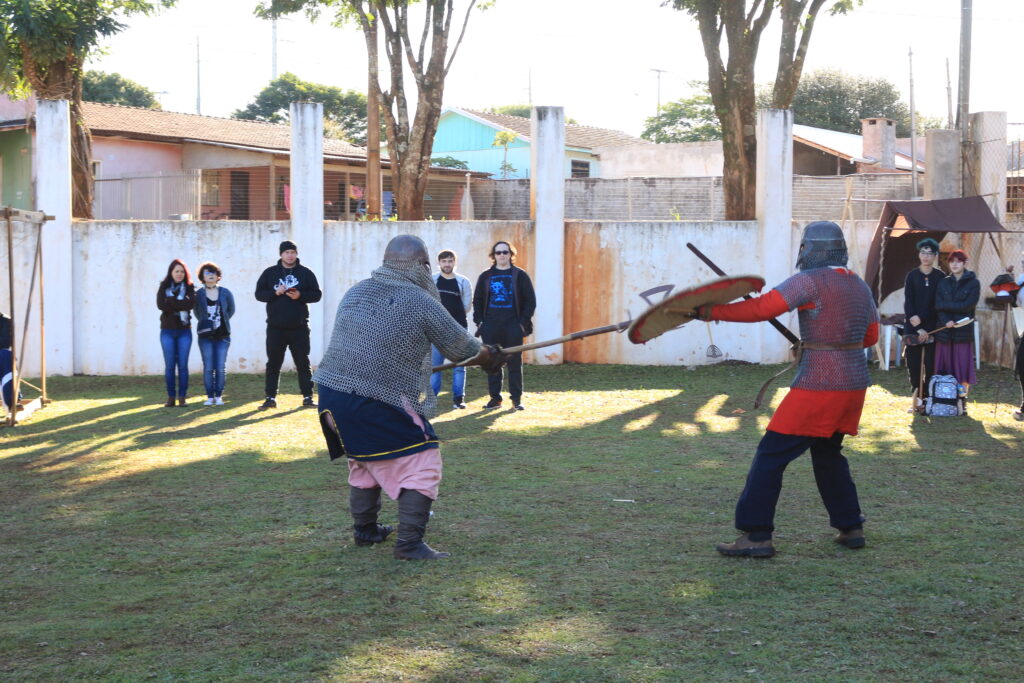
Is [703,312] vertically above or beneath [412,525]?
above

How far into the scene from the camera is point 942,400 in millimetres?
11391

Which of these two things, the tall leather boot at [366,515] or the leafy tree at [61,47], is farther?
the leafy tree at [61,47]

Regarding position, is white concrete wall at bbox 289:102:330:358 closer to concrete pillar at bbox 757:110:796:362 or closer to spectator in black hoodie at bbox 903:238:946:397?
concrete pillar at bbox 757:110:796:362

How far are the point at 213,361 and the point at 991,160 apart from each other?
443 inches

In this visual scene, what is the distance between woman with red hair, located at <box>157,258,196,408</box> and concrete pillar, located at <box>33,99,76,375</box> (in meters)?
3.83

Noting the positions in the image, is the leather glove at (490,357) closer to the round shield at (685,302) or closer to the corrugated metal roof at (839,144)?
the round shield at (685,302)


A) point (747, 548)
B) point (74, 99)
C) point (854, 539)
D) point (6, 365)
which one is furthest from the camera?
point (74, 99)

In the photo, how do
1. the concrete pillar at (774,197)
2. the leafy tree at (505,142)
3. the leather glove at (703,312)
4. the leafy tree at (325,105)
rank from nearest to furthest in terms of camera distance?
the leather glove at (703,312) < the concrete pillar at (774,197) < the leafy tree at (505,142) < the leafy tree at (325,105)

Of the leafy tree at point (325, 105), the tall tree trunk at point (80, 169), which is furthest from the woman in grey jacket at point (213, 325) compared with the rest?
the leafy tree at point (325, 105)

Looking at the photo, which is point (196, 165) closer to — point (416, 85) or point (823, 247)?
point (416, 85)

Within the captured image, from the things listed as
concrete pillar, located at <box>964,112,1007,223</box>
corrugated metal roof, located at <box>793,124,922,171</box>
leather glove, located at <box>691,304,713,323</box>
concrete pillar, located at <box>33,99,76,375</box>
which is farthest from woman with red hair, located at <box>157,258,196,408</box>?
corrugated metal roof, located at <box>793,124,922,171</box>

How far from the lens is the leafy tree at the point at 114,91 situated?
150 ft

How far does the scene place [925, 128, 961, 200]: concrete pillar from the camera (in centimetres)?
1638

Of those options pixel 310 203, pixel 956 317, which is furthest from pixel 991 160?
pixel 310 203
